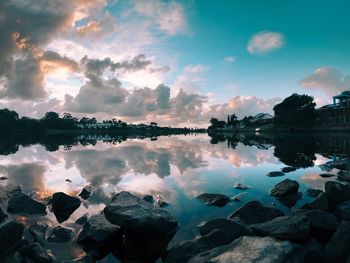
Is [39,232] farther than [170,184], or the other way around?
[170,184]

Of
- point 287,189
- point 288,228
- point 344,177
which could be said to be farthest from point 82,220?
point 344,177

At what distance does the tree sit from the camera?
405 feet

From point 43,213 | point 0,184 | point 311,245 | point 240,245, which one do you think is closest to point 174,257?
point 240,245

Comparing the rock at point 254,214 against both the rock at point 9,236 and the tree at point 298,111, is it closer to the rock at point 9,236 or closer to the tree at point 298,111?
the rock at point 9,236

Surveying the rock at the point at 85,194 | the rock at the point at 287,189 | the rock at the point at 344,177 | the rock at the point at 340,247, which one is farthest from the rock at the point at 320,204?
the rock at the point at 85,194

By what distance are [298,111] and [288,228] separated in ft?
416

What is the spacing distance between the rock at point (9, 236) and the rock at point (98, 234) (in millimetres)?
2268

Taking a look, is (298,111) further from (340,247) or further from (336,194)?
(340,247)

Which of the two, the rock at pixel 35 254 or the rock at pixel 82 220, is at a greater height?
the rock at pixel 35 254

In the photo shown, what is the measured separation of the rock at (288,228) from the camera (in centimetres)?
913

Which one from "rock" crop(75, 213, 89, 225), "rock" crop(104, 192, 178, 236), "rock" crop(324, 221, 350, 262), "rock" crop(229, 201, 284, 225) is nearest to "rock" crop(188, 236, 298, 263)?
"rock" crop(324, 221, 350, 262)

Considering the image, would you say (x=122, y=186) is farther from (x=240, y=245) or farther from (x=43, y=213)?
(x=240, y=245)

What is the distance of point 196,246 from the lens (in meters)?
9.26

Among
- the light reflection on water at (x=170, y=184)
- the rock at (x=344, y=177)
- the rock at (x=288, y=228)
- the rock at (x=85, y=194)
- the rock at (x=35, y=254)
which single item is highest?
the rock at (x=288, y=228)
